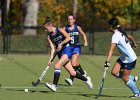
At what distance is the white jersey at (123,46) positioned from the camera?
14.2 meters

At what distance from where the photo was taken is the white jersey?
46.7ft

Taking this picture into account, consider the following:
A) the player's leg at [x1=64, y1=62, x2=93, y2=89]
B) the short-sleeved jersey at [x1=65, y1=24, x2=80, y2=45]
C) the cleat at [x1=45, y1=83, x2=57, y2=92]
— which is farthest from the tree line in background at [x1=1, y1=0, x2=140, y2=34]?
the cleat at [x1=45, y1=83, x2=57, y2=92]

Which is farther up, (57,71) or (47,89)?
(57,71)

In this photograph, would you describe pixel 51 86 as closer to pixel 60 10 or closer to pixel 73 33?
pixel 73 33

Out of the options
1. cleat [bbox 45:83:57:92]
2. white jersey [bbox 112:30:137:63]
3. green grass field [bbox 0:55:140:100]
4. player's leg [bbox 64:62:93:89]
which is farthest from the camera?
player's leg [bbox 64:62:93:89]

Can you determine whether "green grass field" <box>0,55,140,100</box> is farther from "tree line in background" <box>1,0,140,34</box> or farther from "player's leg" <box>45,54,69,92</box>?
"tree line in background" <box>1,0,140,34</box>

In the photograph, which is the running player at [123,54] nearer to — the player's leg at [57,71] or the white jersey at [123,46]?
the white jersey at [123,46]

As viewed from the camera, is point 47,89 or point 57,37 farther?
point 47,89

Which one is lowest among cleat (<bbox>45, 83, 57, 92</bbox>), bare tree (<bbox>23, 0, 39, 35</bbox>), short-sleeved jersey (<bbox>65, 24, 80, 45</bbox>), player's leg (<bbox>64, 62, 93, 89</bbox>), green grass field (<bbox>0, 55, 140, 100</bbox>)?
bare tree (<bbox>23, 0, 39, 35</bbox>)

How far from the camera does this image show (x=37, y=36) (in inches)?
1385

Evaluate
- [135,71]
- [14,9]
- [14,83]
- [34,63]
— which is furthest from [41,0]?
[14,83]

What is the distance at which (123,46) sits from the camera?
14.4 metres

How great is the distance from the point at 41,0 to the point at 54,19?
2.62 m

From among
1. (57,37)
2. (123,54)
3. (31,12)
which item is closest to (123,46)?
(123,54)
